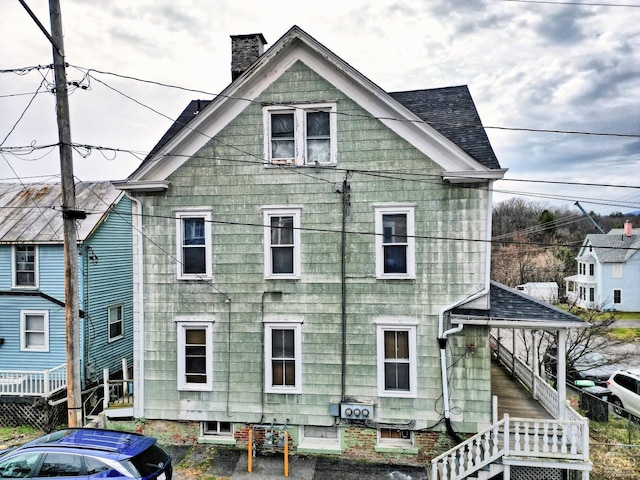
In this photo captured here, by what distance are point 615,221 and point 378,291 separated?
10554 cm

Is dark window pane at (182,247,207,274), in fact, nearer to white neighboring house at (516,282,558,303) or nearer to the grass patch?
white neighboring house at (516,282,558,303)

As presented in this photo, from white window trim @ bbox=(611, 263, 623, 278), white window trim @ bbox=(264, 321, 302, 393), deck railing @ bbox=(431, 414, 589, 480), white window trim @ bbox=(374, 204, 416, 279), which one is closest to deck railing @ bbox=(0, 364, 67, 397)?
white window trim @ bbox=(264, 321, 302, 393)

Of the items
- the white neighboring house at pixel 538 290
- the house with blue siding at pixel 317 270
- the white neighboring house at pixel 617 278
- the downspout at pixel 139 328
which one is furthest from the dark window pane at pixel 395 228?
the white neighboring house at pixel 617 278

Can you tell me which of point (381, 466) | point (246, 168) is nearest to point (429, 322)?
point (381, 466)

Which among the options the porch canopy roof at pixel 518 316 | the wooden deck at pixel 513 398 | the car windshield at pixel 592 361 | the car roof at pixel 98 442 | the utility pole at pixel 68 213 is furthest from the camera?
the car windshield at pixel 592 361

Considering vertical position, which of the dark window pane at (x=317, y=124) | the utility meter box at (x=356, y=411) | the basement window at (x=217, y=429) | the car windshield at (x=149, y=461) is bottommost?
the basement window at (x=217, y=429)

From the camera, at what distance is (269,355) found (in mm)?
11500

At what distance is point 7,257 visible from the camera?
16.5 meters

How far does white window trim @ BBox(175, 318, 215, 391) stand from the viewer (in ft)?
38.3

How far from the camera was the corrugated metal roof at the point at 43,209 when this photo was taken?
1619cm

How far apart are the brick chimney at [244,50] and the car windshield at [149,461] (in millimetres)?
10682

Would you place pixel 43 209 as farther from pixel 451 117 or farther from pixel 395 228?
pixel 451 117

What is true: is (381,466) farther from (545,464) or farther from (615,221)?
(615,221)

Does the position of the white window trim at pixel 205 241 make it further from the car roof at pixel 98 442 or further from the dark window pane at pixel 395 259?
the dark window pane at pixel 395 259
